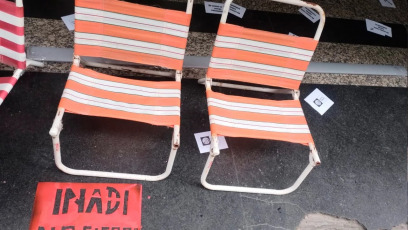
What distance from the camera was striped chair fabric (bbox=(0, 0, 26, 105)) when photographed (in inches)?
82.0

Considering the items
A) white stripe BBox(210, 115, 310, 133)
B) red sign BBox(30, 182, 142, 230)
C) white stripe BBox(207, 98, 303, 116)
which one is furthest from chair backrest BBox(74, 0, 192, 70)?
red sign BBox(30, 182, 142, 230)

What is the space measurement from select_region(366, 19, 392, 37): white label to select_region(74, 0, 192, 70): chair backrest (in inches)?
92.1

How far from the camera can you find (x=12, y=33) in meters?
2.16

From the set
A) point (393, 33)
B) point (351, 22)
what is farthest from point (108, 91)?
point (393, 33)

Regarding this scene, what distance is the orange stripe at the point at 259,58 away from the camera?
237cm

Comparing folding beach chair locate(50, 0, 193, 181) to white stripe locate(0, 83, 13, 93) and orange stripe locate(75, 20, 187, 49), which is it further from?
white stripe locate(0, 83, 13, 93)

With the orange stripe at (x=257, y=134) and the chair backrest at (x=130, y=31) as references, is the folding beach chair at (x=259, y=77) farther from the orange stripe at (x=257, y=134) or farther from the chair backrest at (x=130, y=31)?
the chair backrest at (x=130, y=31)

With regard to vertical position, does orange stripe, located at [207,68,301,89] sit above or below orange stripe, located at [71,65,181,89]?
above

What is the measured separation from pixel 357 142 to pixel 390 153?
0.27 meters

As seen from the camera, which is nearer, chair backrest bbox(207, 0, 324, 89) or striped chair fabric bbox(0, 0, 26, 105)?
striped chair fabric bbox(0, 0, 26, 105)

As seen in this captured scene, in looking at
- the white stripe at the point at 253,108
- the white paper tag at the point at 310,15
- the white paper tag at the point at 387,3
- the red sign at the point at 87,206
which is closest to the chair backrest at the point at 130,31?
the white stripe at the point at 253,108

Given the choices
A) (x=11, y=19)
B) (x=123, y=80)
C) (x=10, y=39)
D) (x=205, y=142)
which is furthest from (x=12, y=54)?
(x=205, y=142)

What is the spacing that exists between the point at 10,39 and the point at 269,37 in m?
1.49

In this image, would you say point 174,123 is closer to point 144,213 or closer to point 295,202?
point 144,213
